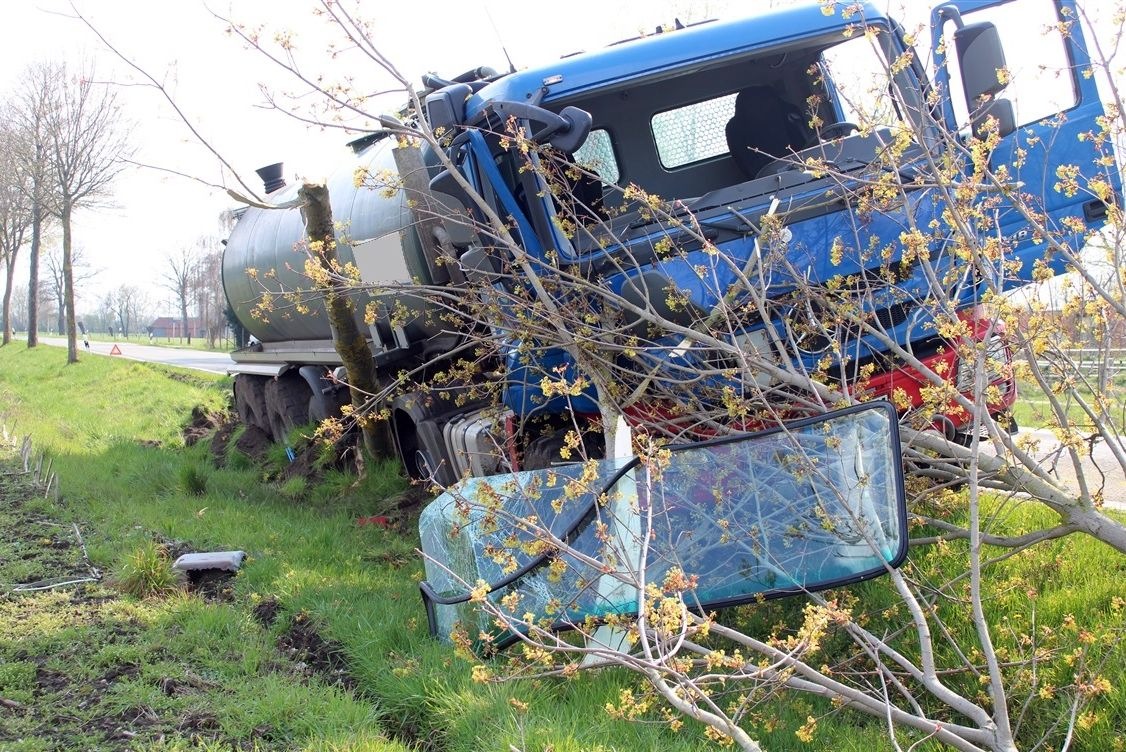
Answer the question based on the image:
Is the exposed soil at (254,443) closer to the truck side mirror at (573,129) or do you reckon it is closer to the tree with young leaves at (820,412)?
the tree with young leaves at (820,412)

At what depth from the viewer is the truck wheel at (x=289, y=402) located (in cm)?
1223

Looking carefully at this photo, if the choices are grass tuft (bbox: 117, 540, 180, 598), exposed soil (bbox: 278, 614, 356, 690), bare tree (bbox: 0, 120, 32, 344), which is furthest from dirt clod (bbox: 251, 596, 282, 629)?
bare tree (bbox: 0, 120, 32, 344)

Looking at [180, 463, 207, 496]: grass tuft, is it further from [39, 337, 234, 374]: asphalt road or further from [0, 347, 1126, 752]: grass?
[39, 337, 234, 374]: asphalt road

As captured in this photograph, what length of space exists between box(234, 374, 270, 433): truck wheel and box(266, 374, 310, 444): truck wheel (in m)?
0.77

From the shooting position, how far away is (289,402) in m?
12.3

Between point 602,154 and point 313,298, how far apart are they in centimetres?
226

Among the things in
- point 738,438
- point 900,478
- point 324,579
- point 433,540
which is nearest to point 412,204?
point 433,540

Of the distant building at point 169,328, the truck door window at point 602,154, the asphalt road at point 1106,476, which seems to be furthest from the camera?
the distant building at point 169,328

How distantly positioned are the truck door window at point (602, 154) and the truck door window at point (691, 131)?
1.17 ft

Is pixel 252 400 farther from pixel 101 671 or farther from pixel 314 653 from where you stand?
pixel 101 671

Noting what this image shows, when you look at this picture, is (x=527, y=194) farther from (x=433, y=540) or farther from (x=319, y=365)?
(x=319, y=365)

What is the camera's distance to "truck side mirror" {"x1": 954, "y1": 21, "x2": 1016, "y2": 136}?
17.8ft

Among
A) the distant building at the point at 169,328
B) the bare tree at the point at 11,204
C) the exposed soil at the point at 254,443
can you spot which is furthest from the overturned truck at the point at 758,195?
the distant building at the point at 169,328

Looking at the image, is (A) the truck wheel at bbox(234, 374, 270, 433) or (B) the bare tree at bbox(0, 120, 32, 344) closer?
(A) the truck wheel at bbox(234, 374, 270, 433)
